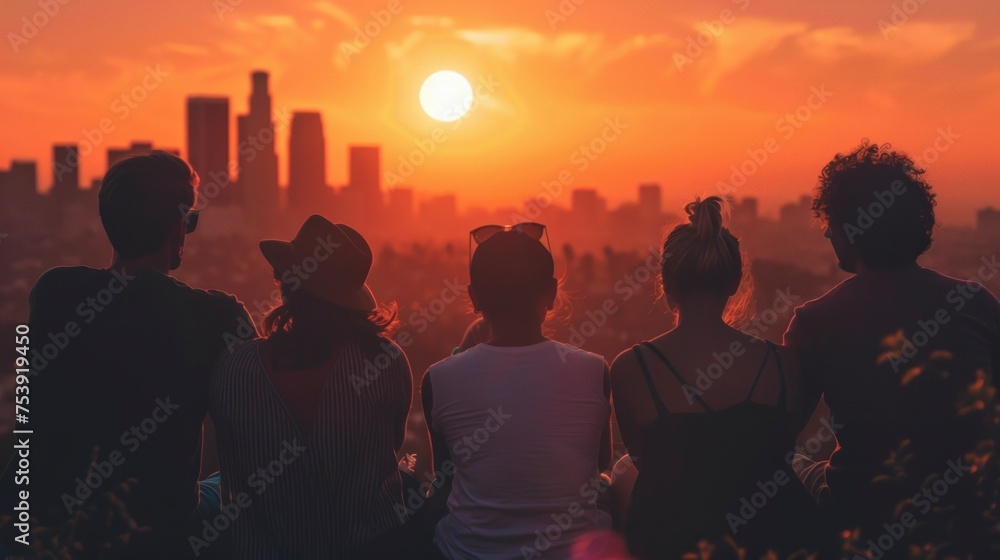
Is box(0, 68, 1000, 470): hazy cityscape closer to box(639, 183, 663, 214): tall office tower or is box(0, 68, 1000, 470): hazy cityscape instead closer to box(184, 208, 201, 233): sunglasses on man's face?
box(639, 183, 663, 214): tall office tower

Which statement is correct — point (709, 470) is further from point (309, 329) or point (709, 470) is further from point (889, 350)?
point (309, 329)

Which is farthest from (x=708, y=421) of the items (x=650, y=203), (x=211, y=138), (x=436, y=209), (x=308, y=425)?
(x=211, y=138)

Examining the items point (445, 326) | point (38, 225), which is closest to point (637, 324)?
point (445, 326)

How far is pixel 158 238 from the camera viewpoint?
3.45 meters

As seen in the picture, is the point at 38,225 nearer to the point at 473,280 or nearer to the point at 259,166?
the point at 259,166

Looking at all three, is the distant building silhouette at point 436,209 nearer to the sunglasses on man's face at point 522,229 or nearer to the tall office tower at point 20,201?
the tall office tower at point 20,201

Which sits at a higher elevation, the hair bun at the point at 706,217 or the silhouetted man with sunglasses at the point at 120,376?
the hair bun at the point at 706,217

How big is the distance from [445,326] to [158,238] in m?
65.0

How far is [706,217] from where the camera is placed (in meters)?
3.27

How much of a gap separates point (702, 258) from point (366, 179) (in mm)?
105334

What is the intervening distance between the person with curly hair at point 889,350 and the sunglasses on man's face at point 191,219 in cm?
231

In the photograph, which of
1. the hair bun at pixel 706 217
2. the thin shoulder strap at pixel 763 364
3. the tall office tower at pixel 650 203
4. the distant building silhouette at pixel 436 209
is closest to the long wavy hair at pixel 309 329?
the hair bun at pixel 706 217

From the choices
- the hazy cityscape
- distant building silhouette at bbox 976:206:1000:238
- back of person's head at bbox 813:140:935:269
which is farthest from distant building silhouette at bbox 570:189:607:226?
back of person's head at bbox 813:140:935:269

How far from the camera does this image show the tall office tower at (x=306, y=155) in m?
125
